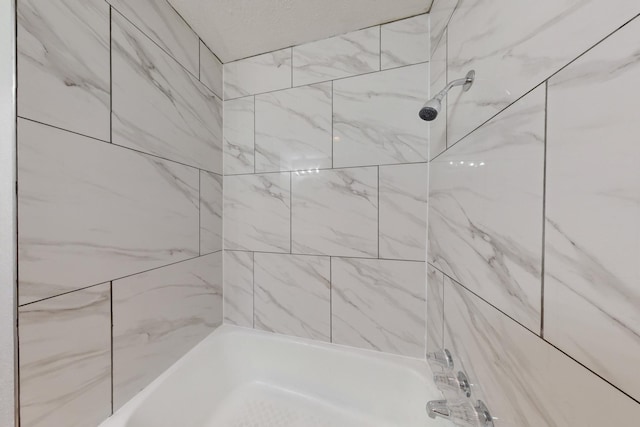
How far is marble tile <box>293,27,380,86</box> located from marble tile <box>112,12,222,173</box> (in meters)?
0.53

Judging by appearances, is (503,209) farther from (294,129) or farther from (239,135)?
(239,135)

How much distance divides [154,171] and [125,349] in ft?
2.20

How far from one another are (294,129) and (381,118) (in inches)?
17.9

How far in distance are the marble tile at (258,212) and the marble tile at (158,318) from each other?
190 mm

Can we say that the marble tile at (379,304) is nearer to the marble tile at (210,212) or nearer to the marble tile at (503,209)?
the marble tile at (503,209)

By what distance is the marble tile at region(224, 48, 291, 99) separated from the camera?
4.00 ft

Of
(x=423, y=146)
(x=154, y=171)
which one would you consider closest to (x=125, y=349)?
(x=154, y=171)

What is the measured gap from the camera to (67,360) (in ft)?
2.06

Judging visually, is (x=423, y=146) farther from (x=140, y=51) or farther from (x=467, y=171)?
(x=140, y=51)

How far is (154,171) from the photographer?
35.9 inches

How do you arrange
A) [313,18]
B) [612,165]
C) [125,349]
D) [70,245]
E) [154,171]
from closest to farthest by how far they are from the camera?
[612,165] → [70,245] → [125,349] → [154,171] → [313,18]

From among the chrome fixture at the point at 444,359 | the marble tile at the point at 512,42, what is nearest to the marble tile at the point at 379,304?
the chrome fixture at the point at 444,359

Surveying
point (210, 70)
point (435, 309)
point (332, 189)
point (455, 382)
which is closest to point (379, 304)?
point (435, 309)

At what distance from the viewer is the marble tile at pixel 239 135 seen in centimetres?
127
